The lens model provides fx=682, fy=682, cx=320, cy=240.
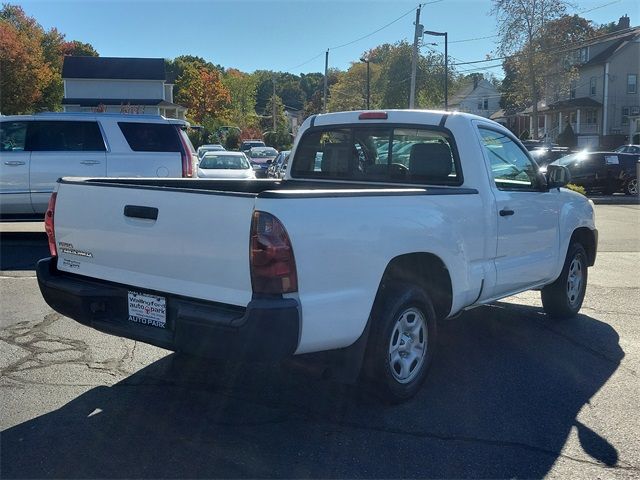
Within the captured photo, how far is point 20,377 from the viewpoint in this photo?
4.95 meters

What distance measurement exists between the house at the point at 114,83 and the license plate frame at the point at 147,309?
50.3 meters

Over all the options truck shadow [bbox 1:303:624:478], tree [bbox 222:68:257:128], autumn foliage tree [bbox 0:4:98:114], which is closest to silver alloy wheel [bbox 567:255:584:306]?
truck shadow [bbox 1:303:624:478]

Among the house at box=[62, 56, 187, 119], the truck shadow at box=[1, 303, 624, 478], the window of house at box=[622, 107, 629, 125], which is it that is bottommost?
the truck shadow at box=[1, 303, 624, 478]

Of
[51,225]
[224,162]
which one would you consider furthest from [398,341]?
[224,162]

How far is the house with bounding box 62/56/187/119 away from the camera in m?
52.7

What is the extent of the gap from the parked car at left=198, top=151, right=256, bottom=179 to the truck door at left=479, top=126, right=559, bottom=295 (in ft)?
40.5

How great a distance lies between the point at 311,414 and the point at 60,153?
8098 mm

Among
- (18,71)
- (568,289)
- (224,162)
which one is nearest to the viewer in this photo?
(568,289)

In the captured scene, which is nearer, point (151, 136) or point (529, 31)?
point (151, 136)

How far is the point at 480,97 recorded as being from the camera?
88.1 m

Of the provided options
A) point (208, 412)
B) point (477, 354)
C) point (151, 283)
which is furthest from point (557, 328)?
point (151, 283)

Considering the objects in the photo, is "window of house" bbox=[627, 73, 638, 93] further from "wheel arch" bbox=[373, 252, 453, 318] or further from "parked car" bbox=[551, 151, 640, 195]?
"wheel arch" bbox=[373, 252, 453, 318]

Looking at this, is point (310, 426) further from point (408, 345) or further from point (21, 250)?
point (21, 250)

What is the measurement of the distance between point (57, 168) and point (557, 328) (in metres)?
7.98
